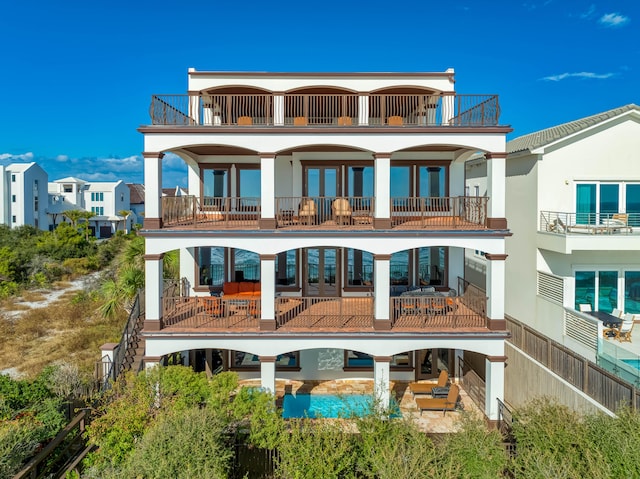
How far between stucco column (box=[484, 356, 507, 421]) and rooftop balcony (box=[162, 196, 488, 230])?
4341mm

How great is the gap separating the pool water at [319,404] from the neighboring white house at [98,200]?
6108 cm

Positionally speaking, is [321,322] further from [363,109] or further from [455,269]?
[363,109]

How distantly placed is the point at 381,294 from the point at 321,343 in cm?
252

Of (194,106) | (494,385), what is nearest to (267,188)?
(194,106)

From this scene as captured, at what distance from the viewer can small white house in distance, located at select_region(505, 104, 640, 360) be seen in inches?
628

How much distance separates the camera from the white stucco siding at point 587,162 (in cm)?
1642

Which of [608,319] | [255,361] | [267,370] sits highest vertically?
[608,319]

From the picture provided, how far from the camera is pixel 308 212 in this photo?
599 inches

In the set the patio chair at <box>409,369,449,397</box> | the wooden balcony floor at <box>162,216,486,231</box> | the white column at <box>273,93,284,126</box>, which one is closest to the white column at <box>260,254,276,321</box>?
the wooden balcony floor at <box>162,216,486,231</box>

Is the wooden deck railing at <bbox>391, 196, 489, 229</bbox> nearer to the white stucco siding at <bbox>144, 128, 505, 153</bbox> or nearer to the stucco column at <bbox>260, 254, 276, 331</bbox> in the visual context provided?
the white stucco siding at <bbox>144, 128, 505, 153</bbox>

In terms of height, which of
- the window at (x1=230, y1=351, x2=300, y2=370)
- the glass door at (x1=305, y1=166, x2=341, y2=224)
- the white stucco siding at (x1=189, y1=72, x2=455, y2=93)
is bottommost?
the window at (x1=230, y1=351, x2=300, y2=370)

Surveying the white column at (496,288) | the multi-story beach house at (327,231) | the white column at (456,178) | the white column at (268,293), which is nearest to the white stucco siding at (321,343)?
the multi-story beach house at (327,231)

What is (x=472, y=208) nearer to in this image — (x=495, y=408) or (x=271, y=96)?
(x=495, y=408)

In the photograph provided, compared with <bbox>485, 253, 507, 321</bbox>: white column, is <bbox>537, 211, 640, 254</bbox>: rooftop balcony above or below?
above
